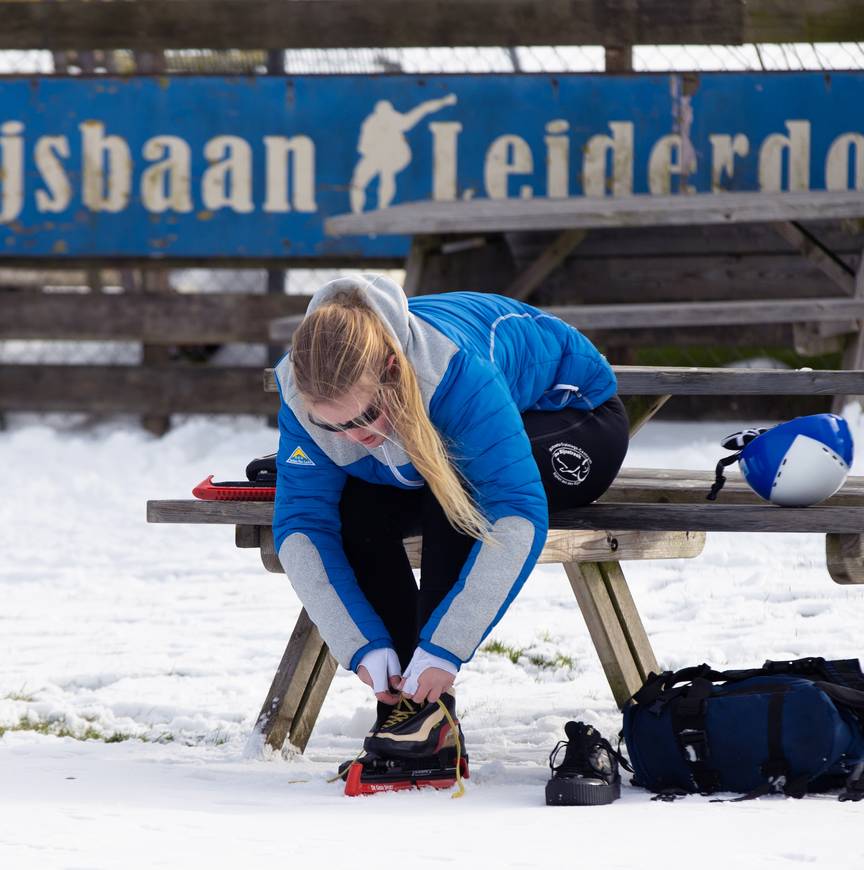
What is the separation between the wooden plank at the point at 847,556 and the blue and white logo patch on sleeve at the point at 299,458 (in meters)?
1.02

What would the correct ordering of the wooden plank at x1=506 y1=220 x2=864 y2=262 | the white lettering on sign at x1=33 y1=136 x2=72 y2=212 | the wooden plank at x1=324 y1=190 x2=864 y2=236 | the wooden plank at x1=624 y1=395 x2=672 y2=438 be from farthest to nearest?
the white lettering on sign at x1=33 y1=136 x2=72 y2=212, the wooden plank at x1=506 y1=220 x2=864 y2=262, the wooden plank at x1=324 y1=190 x2=864 y2=236, the wooden plank at x1=624 y1=395 x2=672 y2=438

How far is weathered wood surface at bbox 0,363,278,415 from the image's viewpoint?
314 inches

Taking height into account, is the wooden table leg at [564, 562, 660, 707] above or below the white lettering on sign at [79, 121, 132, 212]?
below

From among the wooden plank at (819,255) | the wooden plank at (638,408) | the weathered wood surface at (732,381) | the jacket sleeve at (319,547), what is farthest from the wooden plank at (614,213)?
the jacket sleeve at (319,547)

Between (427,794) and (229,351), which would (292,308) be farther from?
(427,794)

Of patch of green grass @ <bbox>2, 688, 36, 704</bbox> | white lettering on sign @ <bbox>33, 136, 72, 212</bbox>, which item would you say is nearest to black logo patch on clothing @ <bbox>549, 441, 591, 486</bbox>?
patch of green grass @ <bbox>2, 688, 36, 704</bbox>

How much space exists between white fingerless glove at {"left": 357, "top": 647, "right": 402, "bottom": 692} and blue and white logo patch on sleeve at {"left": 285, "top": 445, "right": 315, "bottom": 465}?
38 centimetres

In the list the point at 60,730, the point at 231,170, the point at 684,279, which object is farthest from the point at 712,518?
the point at 231,170

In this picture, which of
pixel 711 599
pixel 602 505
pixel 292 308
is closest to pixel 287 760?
pixel 602 505

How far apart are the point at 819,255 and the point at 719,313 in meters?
0.82

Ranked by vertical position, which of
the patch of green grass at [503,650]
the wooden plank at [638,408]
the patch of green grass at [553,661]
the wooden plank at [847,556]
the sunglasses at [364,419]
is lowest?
the patch of green grass at [553,661]

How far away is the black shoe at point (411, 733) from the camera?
260 cm

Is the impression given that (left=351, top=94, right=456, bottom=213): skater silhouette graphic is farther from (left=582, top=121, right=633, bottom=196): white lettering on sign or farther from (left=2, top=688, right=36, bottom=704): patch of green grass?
(left=2, top=688, right=36, bottom=704): patch of green grass

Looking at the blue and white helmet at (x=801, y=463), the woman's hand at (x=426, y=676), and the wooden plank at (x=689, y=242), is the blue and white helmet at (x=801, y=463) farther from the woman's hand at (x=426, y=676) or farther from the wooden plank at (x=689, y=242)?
the wooden plank at (x=689, y=242)
